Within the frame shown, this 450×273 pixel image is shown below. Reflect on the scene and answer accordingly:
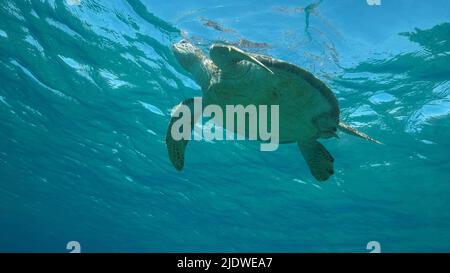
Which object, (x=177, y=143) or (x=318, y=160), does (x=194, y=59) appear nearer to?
(x=177, y=143)

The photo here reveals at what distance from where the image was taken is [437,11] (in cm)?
Result: 787

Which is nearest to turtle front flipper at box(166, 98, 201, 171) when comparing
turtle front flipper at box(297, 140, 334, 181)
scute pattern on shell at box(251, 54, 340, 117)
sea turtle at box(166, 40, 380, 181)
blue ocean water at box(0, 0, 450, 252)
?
sea turtle at box(166, 40, 380, 181)

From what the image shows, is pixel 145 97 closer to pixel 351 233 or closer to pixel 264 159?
pixel 264 159

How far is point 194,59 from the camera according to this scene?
23.5 feet

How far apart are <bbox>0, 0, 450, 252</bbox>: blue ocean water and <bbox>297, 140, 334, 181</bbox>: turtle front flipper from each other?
319 cm

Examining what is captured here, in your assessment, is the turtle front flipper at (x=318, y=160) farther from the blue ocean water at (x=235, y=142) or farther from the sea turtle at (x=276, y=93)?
the blue ocean water at (x=235, y=142)

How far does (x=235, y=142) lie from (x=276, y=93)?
895 centimetres

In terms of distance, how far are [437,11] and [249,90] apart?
515cm

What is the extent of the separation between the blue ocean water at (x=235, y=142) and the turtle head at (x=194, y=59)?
1903 millimetres

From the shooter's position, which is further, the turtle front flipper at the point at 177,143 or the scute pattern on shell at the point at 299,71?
the turtle front flipper at the point at 177,143

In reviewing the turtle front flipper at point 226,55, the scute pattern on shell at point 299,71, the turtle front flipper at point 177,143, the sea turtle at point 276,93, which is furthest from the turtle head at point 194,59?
the scute pattern on shell at point 299,71

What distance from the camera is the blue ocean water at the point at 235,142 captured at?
28.8ft

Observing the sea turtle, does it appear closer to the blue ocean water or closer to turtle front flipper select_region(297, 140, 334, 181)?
turtle front flipper select_region(297, 140, 334, 181)

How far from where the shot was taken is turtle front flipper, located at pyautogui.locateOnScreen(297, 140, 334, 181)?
7.15 meters
